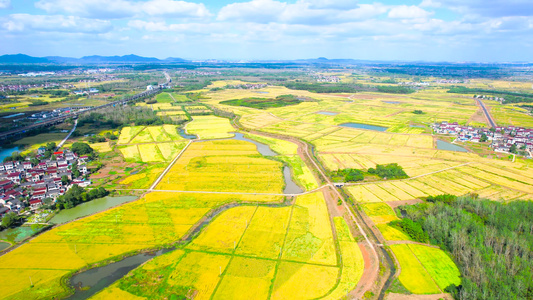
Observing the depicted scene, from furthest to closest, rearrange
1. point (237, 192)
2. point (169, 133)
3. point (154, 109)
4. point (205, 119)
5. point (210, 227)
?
point (154, 109), point (205, 119), point (169, 133), point (237, 192), point (210, 227)

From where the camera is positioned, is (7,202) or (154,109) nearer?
(7,202)

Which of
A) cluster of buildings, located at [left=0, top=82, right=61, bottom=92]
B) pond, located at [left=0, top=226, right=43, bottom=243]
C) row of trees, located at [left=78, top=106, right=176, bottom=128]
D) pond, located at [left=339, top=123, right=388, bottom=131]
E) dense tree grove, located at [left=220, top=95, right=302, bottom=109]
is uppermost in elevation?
cluster of buildings, located at [left=0, top=82, right=61, bottom=92]

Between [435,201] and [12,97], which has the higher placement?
[12,97]

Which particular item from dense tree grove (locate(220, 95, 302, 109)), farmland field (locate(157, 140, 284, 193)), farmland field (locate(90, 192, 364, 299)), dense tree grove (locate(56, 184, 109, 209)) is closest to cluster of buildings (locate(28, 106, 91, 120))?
dense tree grove (locate(220, 95, 302, 109))

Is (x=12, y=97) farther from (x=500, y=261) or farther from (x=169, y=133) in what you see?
(x=500, y=261)

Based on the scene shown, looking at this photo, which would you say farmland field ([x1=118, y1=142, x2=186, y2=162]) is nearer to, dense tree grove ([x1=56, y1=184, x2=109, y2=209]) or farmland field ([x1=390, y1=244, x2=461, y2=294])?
dense tree grove ([x1=56, y1=184, x2=109, y2=209])

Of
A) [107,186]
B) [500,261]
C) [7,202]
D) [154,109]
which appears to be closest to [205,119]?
[154,109]
